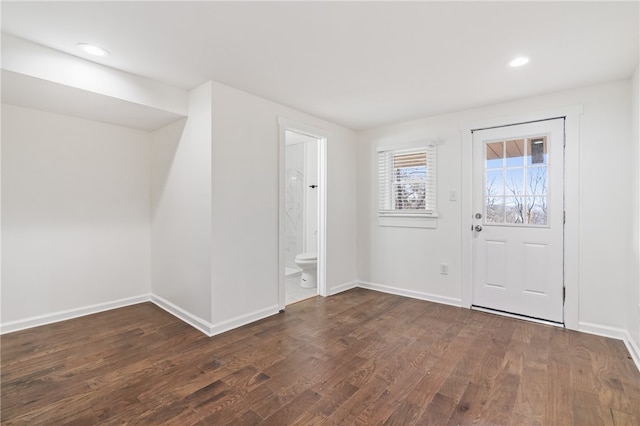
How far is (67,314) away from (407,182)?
4.07 meters

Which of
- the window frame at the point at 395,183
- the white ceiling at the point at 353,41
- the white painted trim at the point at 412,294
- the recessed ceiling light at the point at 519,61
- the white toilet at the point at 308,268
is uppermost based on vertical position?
the white ceiling at the point at 353,41

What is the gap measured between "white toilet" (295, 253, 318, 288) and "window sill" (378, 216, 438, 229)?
1.10 meters

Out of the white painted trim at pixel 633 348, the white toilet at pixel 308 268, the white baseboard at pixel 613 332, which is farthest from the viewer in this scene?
the white toilet at pixel 308 268

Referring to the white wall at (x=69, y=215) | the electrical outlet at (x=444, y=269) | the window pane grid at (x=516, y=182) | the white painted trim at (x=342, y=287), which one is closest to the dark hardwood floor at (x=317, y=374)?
the white wall at (x=69, y=215)

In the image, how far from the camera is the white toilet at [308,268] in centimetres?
439

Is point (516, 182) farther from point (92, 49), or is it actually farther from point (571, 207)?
point (92, 49)

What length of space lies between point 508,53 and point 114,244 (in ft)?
13.8

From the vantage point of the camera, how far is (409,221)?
3.92m

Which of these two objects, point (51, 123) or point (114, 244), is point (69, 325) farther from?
point (51, 123)

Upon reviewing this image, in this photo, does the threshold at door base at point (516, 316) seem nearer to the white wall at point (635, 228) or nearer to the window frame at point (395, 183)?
the white wall at point (635, 228)

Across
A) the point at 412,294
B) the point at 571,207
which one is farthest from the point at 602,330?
the point at 412,294

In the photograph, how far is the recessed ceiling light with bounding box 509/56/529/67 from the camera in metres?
2.28

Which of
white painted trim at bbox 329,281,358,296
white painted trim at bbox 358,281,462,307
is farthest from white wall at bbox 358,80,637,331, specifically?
white painted trim at bbox 329,281,358,296

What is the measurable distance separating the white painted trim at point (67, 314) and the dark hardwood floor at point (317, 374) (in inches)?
4.3
